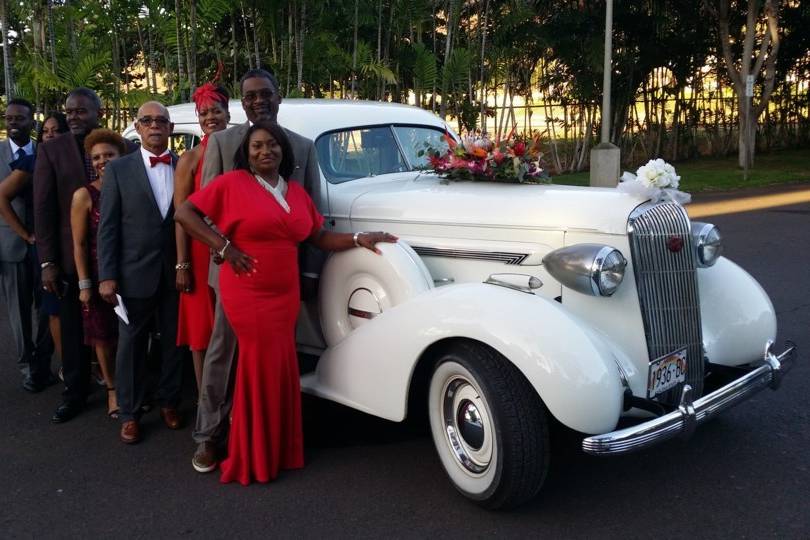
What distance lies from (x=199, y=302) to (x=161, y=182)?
74cm

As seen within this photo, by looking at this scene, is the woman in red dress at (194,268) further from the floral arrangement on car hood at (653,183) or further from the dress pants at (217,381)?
the floral arrangement on car hood at (653,183)

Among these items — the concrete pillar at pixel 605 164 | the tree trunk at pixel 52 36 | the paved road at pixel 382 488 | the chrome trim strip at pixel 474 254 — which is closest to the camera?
the paved road at pixel 382 488

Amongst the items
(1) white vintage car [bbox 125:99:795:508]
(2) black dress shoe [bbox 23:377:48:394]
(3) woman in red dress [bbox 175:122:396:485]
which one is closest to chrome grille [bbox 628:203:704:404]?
(1) white vintage car [bbox 125:99:795:508]

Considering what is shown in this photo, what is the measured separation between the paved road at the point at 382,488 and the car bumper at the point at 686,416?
0.45 meters

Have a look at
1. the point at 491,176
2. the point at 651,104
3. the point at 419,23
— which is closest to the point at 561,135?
the point at 651,104

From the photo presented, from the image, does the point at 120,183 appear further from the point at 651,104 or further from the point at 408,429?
the point at 651,104

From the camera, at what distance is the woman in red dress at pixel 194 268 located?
4.27m

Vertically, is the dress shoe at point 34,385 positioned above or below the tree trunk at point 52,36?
below

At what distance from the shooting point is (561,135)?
77.6 feet

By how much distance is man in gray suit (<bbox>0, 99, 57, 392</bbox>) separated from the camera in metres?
5.36

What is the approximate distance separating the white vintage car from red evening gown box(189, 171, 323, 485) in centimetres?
35

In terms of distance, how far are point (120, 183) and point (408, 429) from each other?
7.05ft

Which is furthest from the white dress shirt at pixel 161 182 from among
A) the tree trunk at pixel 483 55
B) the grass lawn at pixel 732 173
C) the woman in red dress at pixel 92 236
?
the tree trunk at pixel 483 55

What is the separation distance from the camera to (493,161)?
14.2 feet
